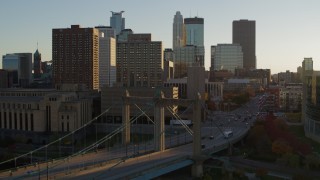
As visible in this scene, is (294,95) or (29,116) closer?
(29,116)

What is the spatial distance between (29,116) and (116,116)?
14.4 metres

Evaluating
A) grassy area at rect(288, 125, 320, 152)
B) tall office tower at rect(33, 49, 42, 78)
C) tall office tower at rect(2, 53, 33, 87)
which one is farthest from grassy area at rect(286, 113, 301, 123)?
tall office tower at rect(33, 49, 42, 78)

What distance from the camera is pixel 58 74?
110 meters

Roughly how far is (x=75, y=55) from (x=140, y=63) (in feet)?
48.5

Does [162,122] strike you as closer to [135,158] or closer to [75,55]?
[135,158]

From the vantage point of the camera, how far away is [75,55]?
10819cm

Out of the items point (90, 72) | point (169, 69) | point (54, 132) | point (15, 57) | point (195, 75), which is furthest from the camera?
point (15, 57)

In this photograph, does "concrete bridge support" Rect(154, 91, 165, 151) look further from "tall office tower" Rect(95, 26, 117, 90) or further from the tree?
"tall office tower" Rect(95, 26, 117, 90)

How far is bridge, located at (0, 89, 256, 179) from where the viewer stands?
26.9m

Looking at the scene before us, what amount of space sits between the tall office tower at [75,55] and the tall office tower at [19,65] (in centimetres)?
4221

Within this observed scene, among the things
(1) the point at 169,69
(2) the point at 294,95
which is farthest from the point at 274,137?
(1) the point at 169,69

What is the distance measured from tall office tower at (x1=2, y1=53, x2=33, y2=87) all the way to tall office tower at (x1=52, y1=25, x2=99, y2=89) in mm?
42212

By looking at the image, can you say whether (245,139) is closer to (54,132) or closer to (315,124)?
(315,124)

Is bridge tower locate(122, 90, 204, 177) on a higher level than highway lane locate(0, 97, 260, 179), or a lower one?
higher
